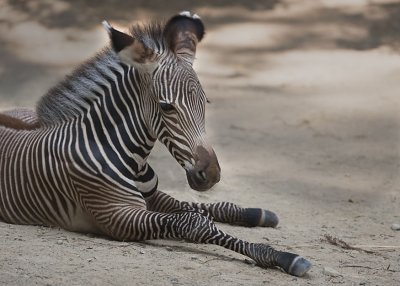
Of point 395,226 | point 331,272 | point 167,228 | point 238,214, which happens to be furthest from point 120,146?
point 395,226

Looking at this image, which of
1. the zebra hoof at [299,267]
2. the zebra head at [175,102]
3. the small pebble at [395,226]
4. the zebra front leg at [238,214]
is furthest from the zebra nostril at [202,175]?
the small pebble at [395,226]

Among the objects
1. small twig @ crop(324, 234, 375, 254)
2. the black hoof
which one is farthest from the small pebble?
the black hoof

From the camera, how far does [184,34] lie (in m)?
6.65

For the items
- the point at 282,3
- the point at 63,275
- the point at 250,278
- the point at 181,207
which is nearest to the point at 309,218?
the point at 181,207

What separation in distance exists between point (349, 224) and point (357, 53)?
21.6 ft

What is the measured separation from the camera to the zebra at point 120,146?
240 inches

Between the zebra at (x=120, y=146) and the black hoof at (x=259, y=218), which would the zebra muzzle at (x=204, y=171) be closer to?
the zebra at (x=120, y=146)

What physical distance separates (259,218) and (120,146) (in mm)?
1640

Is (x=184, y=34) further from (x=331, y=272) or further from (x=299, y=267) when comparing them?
(x=331, y=272)

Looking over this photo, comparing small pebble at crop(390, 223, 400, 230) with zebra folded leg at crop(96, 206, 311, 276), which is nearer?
zebra folded leg at crop(96, 206, 311, 276)

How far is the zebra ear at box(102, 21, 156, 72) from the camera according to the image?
20.0ft

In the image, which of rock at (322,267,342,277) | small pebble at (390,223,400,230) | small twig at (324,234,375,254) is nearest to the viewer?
rock at (322,267,342,277)

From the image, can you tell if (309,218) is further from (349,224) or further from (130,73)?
(130,73)

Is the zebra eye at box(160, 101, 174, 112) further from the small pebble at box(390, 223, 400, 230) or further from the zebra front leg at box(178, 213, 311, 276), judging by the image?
the small pebble at box(390, 223, 400, 230)
